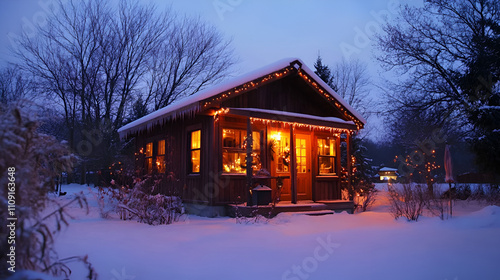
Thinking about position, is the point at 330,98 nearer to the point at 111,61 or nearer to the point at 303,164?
the point at 303,164

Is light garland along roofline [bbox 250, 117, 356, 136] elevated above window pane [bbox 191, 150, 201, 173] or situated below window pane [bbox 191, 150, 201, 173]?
above

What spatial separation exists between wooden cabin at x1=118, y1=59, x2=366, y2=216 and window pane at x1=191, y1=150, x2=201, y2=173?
0.03 metres

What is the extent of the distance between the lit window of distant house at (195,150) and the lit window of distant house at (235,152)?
2.97ft

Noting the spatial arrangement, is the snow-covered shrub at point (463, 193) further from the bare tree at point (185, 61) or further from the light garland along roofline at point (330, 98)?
the bare tree at point (185, 61)

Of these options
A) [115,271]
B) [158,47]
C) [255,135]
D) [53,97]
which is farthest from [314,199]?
[53,97]

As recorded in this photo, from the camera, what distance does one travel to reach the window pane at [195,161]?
11.0 metres

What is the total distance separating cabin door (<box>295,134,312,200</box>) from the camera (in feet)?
39.8

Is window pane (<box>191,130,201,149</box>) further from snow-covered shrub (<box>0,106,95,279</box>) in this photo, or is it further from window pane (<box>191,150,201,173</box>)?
snow-covered shrub (<box>0,106,95,279</box>)

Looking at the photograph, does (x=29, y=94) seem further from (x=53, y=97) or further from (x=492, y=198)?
(x=492, y=198)

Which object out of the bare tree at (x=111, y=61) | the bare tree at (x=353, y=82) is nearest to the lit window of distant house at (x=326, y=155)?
the bare tree at (x=111, y=61)

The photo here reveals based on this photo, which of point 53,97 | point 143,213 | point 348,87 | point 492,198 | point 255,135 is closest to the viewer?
point 143,213

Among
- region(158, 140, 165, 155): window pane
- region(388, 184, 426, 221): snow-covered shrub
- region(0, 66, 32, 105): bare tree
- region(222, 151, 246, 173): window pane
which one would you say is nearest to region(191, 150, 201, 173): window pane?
region(222, 151, 246, 173): window pane

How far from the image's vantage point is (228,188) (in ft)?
34.1

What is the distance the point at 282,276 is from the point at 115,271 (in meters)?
2.03
